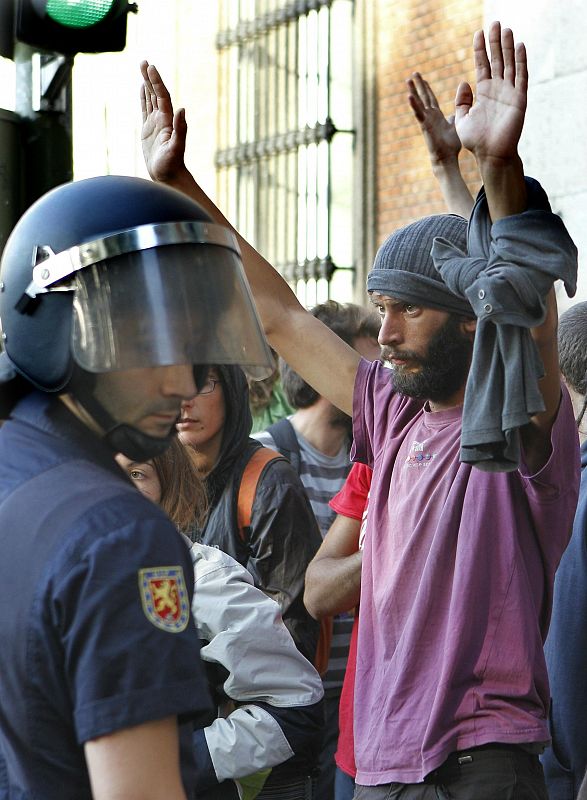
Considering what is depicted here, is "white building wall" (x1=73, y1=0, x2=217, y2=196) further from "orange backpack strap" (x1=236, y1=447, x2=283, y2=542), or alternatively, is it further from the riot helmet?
the riot helmet

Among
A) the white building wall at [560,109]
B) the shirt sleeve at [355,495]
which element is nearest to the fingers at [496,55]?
the shirt sleeve at [355,495]

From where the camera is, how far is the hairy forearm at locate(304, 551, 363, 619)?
3.25 metres

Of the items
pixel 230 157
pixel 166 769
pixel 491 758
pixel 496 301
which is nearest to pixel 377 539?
pixel 491 758

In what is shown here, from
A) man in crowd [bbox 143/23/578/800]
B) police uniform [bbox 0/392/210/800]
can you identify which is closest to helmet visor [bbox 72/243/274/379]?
police uniform [bbox 0/392/210/800]

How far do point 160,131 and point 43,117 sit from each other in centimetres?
108

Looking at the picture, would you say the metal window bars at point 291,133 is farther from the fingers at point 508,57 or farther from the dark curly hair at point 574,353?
the fingers at point 508,57

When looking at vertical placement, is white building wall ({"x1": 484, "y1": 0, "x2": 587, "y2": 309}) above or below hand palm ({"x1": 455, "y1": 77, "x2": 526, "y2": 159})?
above

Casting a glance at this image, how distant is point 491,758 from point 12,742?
4.31 feet

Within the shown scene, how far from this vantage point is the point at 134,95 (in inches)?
461

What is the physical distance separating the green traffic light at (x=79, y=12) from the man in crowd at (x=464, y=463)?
2.66 ft

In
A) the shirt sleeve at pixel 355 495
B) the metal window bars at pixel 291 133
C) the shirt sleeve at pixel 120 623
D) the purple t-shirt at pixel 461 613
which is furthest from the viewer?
the metal window bars at pixel 291 133

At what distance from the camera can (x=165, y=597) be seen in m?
1.51

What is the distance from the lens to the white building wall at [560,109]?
674cm

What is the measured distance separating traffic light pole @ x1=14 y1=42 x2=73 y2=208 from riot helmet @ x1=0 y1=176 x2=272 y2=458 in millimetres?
2203
